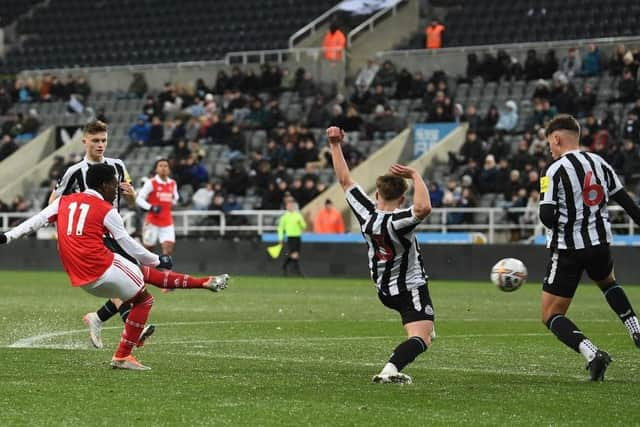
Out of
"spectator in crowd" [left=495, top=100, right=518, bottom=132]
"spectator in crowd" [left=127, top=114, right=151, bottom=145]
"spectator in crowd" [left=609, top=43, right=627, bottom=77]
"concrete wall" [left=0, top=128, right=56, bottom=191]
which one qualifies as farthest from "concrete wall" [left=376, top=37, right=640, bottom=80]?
"concrete wall" [left=0, top=128, right=56, bottom=191]

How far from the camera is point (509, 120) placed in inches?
1240

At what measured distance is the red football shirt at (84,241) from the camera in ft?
34.0

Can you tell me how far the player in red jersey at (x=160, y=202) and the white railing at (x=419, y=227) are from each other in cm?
662

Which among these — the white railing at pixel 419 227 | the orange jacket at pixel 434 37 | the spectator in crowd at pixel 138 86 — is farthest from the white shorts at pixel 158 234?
the spectator in crowd at pixel 138 86

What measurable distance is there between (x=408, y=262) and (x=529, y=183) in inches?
747

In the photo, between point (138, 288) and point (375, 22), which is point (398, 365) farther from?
point (375, 22)

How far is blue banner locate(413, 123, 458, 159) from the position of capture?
3244cm

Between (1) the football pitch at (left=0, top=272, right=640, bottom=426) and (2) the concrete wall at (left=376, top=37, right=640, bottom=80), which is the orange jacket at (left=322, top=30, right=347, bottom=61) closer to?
(2) the concrete wall at (left=376, top=37, right=640, bottom=80)

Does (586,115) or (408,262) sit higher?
A: (408,262)

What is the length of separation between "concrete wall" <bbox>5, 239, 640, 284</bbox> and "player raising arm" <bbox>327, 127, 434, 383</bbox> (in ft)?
56.0

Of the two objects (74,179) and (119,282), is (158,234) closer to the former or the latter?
(74,179)

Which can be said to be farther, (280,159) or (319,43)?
(319,43)

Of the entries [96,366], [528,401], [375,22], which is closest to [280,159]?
[375,22]

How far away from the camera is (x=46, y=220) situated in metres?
10.6
